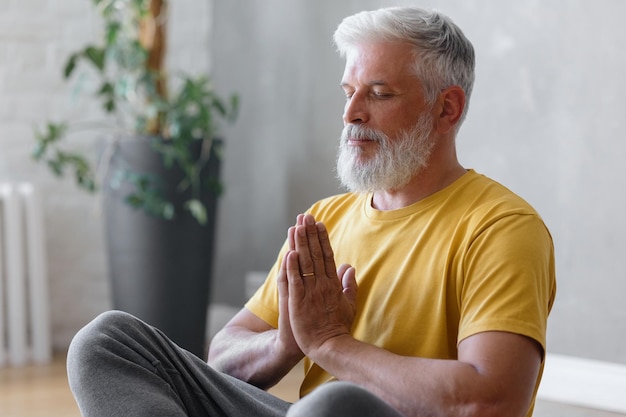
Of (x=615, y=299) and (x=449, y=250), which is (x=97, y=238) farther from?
(x=449, y=250)

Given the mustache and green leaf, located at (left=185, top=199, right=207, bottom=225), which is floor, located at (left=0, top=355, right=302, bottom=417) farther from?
the mustache

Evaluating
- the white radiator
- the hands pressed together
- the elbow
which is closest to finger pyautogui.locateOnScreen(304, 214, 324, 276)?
the hands pressed together

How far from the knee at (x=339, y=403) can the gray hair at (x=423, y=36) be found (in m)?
0.72

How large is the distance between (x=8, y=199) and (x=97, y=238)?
1.77 feet

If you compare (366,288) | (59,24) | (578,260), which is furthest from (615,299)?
(59,24)

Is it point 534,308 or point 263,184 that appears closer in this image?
point 534,308

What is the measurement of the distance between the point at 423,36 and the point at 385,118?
0.17 m

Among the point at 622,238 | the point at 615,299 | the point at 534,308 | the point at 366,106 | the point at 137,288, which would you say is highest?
the point at 366,106

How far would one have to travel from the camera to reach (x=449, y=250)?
1745mm

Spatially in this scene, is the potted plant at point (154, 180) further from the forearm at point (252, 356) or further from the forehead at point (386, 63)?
the forehead at point (386, 63)

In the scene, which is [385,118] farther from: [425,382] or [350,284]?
[425,382]

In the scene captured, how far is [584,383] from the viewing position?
3.03 metres

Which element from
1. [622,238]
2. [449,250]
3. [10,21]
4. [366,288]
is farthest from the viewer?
→ [10,21]

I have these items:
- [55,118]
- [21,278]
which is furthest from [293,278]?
[55,118]
